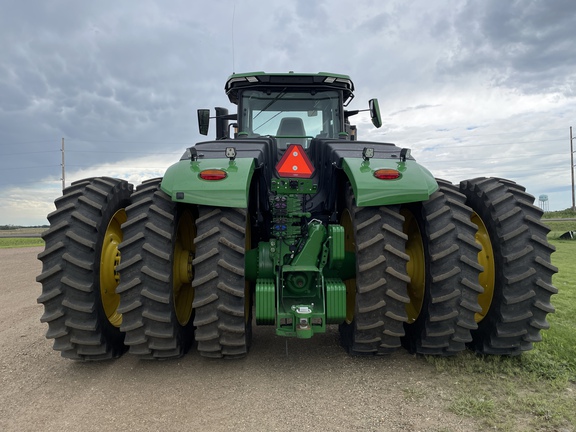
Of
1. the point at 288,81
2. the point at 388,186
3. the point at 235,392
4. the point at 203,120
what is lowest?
the point at 235,392

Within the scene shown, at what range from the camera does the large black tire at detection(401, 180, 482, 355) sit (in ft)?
11.1

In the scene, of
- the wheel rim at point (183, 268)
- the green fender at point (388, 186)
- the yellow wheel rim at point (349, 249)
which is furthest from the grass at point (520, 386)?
the wheel rim at point (183, 268)

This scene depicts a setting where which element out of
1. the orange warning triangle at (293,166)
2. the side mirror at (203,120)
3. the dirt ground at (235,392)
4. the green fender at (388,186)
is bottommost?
the dirt ground at (235,392)

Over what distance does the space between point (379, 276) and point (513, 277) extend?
117 cm

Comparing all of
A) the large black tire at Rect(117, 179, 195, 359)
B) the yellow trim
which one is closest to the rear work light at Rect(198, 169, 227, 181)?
the large black tire at Rect(117, 179, 195, 359)

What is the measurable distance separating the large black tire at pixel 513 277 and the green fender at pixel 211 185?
2185 millimetres

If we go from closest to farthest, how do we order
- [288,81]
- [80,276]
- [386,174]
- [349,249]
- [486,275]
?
[386,174], [80,276], [486,275], [349,249], [288,81]

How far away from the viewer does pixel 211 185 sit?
133 inches

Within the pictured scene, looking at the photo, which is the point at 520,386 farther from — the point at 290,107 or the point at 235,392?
the point at 290,107

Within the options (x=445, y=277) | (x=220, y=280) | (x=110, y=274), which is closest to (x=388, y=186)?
(x=445, y=277)

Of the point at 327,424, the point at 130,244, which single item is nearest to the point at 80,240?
the point at 130,244

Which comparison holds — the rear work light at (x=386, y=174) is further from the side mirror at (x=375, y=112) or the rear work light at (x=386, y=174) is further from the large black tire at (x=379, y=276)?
the side mirror at (x=375, y=112)

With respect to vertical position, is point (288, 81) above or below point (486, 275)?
above

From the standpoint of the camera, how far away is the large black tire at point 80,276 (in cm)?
354
